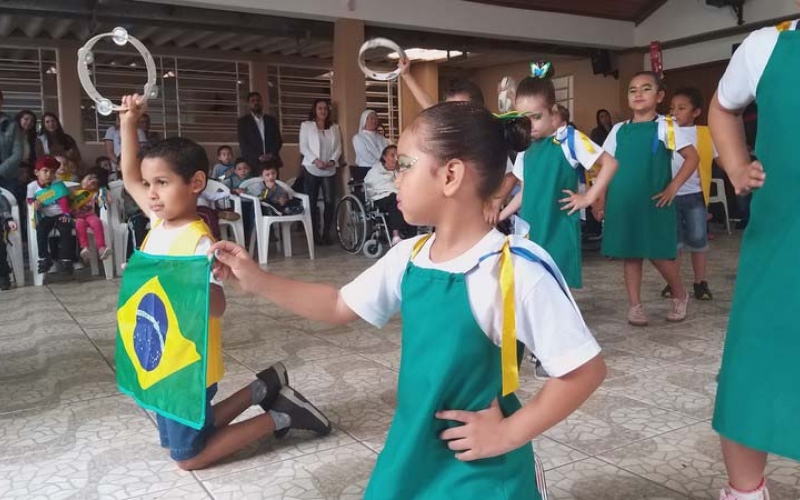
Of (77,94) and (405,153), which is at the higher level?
(77,94)

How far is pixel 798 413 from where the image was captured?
1136 millimetres

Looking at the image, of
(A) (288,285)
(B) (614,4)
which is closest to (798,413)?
(A) (288,285)

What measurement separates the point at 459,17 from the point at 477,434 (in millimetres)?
7845

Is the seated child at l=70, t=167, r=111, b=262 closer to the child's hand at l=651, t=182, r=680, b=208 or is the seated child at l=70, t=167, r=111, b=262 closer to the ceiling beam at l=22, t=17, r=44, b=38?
the ceiling beam at l=22, t=17, r=44, b=38

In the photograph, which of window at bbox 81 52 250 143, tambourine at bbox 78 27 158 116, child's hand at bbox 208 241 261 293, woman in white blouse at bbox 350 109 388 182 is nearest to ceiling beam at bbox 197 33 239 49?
window at bbox 81 52 250 143

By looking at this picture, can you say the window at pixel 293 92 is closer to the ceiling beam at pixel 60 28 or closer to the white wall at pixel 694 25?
the ceiling beam at pixel 60 28

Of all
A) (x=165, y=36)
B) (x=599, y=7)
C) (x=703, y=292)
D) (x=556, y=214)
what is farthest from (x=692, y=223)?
(x=165, y=36)

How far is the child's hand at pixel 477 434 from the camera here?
3.23ft

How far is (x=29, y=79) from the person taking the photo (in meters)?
9.09

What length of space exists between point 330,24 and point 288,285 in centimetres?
723

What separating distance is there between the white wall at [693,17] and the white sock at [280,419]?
848cm

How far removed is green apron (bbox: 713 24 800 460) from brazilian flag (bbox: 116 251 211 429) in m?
1.11

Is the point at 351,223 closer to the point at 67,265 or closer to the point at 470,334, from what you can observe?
the point at 67,265

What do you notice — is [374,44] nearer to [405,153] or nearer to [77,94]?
[405,153]
